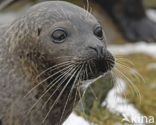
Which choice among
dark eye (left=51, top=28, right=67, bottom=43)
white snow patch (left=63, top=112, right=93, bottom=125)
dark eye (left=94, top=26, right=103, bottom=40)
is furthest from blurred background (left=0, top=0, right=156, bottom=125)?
dark eye (left=51, top=28, right=67, bottom=43)

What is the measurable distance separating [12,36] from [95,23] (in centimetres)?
69

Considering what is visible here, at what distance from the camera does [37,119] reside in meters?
3.00

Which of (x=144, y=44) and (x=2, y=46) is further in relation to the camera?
(x=144, y=44)

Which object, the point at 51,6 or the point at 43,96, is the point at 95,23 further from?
the point at 43,96

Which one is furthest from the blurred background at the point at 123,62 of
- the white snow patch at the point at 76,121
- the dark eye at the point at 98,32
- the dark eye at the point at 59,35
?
the dark eye at the point at 59,35

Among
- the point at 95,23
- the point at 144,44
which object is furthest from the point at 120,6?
the point at 95,23

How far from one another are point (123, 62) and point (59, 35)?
3382mm

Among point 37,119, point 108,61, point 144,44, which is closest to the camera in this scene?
point 108,61

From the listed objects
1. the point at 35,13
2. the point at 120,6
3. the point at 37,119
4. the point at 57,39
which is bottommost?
the point at 37,119

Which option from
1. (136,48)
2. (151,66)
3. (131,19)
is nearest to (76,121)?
(151,66)

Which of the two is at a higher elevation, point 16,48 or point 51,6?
point 51,6

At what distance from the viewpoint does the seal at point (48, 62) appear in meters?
2.80

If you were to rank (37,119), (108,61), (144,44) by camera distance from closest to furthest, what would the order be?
(108,61) → (37,119) → (144,44)

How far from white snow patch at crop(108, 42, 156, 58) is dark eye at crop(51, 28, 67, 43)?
7724mm
